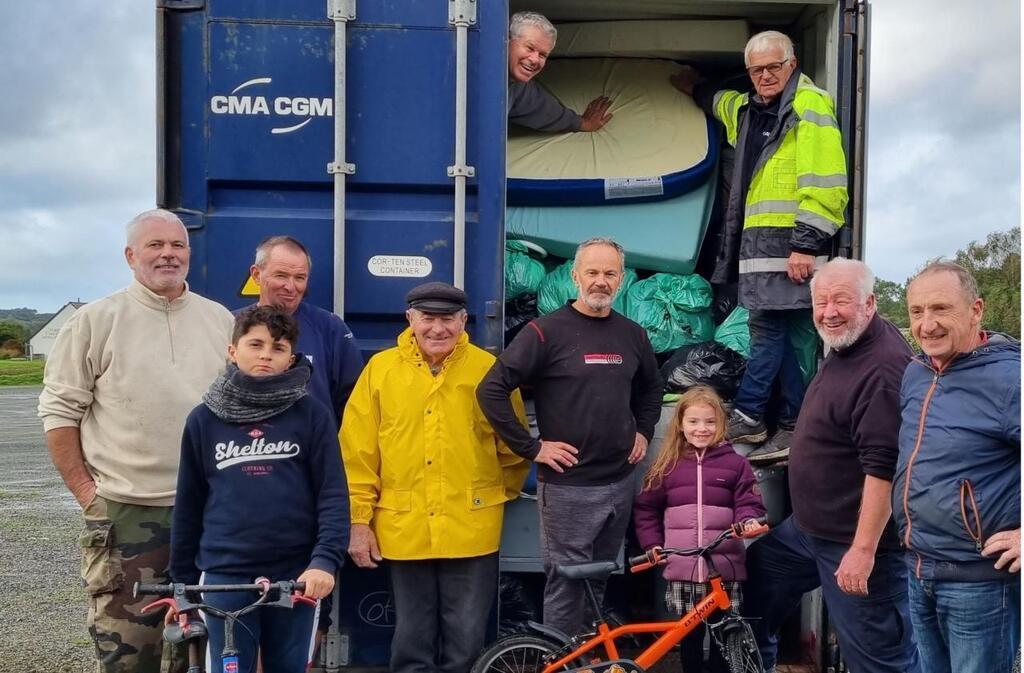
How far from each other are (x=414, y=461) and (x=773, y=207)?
183 centimetres

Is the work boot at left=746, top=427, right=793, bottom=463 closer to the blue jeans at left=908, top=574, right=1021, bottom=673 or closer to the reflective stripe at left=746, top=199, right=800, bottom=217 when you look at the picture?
the reflective stripe at left=746, top=199, right=800, bottom=217

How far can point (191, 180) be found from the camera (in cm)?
363

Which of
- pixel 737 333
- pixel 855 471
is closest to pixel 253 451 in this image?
pixel 855 471

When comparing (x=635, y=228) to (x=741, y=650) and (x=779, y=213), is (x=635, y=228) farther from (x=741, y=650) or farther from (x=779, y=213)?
(x=741, y=650)

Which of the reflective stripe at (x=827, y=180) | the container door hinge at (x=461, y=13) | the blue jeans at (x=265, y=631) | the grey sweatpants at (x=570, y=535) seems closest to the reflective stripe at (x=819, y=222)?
the reflective stripe at (x=827, y=180)

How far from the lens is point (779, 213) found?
154 inches

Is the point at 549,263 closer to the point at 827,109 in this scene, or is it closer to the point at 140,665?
the point at 827,109

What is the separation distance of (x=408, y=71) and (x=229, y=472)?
1749 millimetres

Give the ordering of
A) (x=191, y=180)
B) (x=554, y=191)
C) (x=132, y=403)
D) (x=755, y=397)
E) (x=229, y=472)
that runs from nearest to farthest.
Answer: (x=229, y=472) → (x=132, y=403) → (x=191, y=180) → (x=755, y=397) → (x=554, y=191)

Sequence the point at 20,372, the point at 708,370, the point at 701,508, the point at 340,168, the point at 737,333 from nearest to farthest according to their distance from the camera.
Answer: the point at 701,508, the point at 340,168, the point at 708,370, the point at 737,333, the point at 20,372

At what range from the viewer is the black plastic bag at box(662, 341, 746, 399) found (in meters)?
4.06

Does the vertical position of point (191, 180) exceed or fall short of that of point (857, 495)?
it exceeds it

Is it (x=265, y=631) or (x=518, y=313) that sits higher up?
(x=518, y=313)

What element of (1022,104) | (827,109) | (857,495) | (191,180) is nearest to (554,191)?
(827,109)
